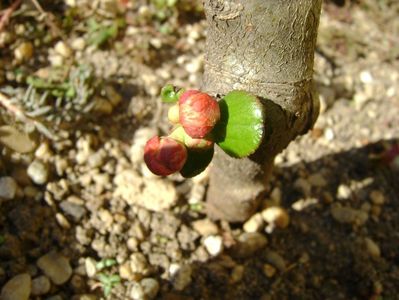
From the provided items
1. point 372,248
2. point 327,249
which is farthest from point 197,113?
point 372,248

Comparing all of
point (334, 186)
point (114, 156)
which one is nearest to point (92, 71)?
point (114, 156)

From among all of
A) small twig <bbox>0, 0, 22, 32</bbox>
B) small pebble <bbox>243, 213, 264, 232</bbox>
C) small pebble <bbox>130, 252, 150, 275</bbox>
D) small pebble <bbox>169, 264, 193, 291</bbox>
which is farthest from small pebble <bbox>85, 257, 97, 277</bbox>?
small twig <bbox>0, 0, 22, 32</bbox>

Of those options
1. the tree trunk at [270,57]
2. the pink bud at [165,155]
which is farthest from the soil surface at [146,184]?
the pink bud at [165,155]

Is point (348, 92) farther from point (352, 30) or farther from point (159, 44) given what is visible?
point (159, 44)

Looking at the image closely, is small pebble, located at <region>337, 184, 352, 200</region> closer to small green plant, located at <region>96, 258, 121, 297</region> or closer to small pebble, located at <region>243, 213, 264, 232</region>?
small pebble, located at <region>243, 213, 264, 232</region>

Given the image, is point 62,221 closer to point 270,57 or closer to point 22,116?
point 22,116

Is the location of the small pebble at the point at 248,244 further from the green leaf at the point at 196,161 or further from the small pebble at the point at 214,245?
the green leaf at the point at 196,161

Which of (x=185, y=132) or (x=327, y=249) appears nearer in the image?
(x=185, y=132)

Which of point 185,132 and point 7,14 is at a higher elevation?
point 185,132
